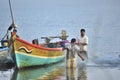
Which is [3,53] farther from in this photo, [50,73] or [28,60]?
[50,73]

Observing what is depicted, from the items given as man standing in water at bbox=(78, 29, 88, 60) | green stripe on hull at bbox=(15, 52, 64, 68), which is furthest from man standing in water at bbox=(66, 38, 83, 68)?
green stripe on hull at bbox=(15, 52, 64, 68)

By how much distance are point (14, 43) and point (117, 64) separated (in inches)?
164

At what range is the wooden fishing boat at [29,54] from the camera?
803 inches

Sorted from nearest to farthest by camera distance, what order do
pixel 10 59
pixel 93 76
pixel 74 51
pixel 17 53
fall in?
pixel 93 76, pixel 74 51, pixel 17 53, pixel 10 59

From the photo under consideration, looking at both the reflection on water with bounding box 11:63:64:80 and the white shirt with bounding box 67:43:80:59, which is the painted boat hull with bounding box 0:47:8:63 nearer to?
the reflection on water with bounding box 11:63:64:80

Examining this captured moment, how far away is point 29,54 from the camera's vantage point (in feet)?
68.2

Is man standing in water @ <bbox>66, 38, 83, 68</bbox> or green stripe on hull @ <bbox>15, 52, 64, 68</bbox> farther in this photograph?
green stripe on hull @ <bbox>15, 52, 64, 68</bbox>

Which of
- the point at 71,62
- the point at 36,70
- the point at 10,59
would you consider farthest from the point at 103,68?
the point at 10,59

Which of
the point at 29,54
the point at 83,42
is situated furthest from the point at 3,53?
the point at 83,42

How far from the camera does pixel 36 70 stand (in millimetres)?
20297

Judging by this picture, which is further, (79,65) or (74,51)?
(79,65)

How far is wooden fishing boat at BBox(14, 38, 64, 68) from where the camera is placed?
20406mm

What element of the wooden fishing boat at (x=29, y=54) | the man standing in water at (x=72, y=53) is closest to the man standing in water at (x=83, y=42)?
the man standing in water at (x=72, y=53)

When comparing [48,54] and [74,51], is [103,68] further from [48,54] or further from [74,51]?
[48,54]
